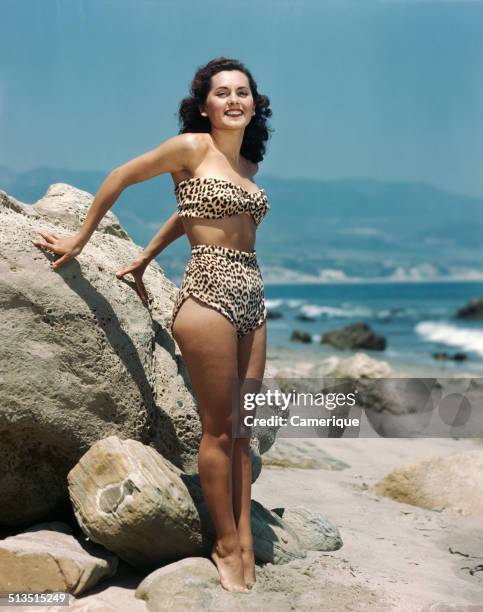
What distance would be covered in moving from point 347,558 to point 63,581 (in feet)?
5.65

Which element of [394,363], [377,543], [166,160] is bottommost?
[377,543]

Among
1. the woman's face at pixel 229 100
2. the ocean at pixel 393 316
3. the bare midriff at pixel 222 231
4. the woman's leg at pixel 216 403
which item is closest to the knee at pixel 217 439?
the woman's leg at pixel 216 403

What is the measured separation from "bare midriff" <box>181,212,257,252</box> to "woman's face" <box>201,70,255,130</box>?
1.63ft

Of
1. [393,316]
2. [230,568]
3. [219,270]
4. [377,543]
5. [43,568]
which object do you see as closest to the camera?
[43,568]

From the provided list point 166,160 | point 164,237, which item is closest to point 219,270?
point 166,160

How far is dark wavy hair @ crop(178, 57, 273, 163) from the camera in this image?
4.46 m

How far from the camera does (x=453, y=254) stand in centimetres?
8881

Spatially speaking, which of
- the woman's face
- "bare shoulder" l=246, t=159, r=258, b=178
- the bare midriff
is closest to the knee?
the bare midriff

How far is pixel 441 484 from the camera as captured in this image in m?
6.50

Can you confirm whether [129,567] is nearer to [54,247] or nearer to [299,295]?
[54,247]

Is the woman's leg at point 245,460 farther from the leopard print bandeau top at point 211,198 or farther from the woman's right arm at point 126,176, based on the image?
the woman's right arm at point 126,176

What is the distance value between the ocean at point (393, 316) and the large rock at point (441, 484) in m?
14.3

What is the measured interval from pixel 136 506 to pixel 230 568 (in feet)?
1.89

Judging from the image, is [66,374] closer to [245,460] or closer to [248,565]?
[245,460]
